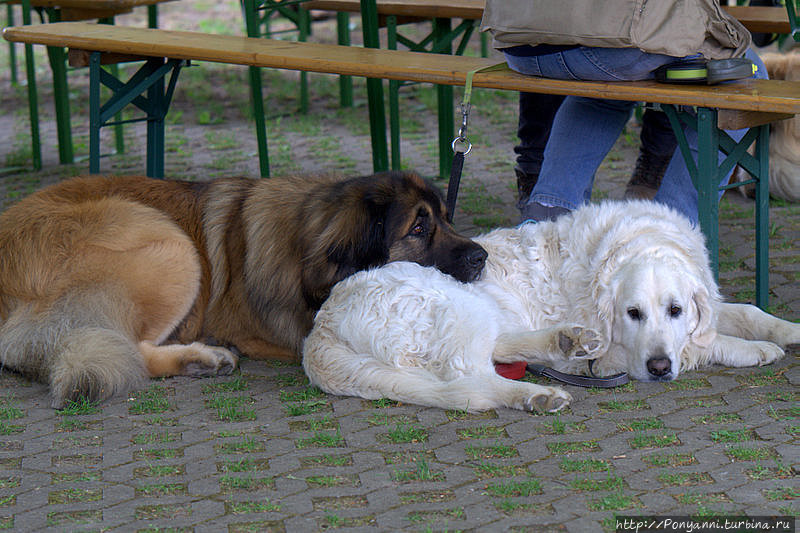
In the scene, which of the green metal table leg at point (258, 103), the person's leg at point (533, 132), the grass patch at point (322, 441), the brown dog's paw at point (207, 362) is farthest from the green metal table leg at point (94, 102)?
the grass patch at point (322, 441)

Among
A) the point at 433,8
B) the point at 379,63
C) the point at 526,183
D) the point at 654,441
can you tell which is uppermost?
the point at 433,8

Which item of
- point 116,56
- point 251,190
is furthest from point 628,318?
point 116,56

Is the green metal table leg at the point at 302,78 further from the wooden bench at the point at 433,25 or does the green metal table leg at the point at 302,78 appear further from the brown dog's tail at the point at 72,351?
the brown dog's tail at the point at 72,351

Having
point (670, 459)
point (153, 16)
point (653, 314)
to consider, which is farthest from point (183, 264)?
point (153, 16)

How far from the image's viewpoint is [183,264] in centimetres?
438

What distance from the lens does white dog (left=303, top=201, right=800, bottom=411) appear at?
143 inches

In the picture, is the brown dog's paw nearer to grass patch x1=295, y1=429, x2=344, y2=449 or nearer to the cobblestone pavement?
the cobblestone pavement

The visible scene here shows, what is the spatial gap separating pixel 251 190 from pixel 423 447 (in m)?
1.82

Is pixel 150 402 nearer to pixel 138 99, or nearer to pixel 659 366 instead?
pixel 659 366

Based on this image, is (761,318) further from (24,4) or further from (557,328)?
(24,4)

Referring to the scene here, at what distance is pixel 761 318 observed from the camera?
4227 millimetres

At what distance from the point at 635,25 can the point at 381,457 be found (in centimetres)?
213

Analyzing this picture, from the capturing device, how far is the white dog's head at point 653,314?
374 centimetres

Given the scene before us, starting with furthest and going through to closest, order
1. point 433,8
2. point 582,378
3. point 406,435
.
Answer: point 433,8 → point 582,378 → point 406,435
